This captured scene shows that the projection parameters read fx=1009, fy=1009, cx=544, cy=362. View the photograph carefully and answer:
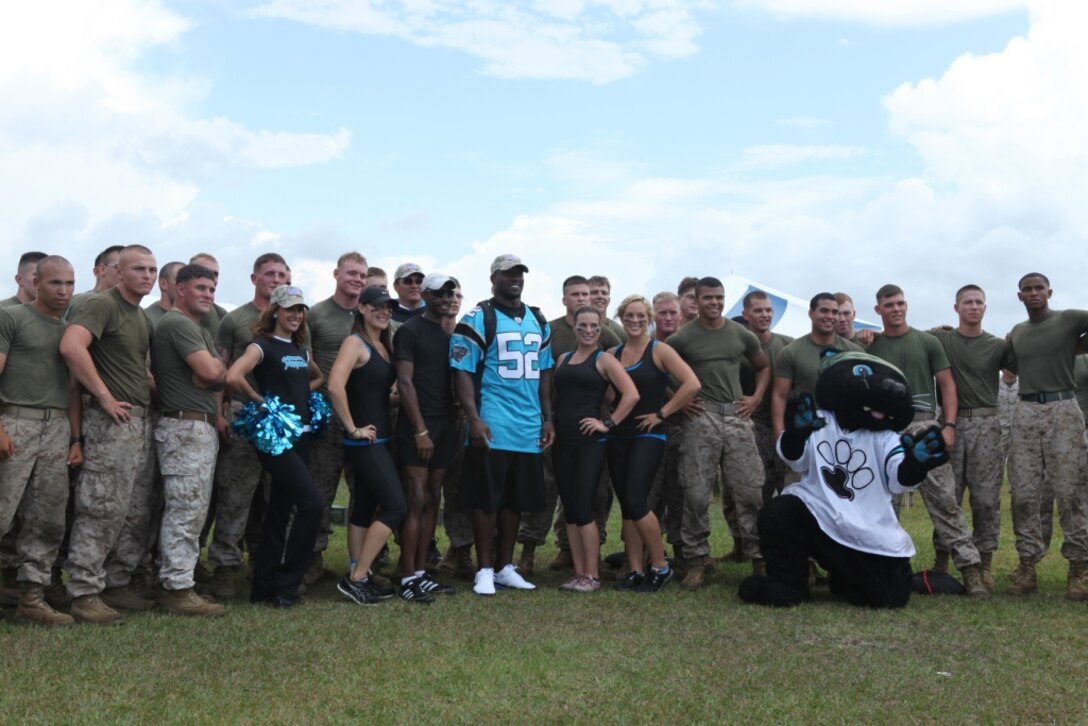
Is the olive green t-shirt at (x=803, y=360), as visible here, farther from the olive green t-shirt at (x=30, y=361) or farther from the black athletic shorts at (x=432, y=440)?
the olive green t-shirt at (x=30, y=361)

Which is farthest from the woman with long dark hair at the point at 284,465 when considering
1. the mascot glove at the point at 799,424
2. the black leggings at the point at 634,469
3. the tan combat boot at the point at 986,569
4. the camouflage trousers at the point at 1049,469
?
the camouflage trousers at the point at 1049,469

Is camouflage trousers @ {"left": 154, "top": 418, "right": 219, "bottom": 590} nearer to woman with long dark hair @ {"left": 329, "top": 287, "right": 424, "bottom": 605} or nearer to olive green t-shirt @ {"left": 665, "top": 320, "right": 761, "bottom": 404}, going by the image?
woman with long dark hair @ {"left": 329, "top": 287, "right": 424, "bottom": 605}

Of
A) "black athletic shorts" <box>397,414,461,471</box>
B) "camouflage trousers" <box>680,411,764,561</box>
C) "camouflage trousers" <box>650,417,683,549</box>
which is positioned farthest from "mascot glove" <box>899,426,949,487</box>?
"black athletic shorts" <box>397,414,461,471</box>

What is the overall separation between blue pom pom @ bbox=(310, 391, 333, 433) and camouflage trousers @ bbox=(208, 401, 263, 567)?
575 millimetres

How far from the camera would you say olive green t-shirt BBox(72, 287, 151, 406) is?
6.52 meters

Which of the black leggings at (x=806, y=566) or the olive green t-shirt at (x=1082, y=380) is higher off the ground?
the olive green t-shirt at (x=1082, y=380)

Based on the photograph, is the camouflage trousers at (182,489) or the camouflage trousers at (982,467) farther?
the camouflage trousers at (982,467)

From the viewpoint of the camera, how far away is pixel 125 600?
712 cm

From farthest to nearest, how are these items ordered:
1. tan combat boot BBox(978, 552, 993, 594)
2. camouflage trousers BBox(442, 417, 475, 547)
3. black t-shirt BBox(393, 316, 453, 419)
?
camouflage trousers BBox(442, 417, 475, 547) → tan combat boot BBox(978, 552, 993, 594) → black t-shirt BBox(393, 316, 453, 419)

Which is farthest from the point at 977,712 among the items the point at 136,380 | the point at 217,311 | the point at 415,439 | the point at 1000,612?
the point at 217,311

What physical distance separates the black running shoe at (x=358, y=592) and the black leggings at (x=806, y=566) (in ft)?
9.17

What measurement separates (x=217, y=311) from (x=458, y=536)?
111 inches

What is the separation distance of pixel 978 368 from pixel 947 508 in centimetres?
118

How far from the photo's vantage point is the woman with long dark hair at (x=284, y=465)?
23.5 feet
